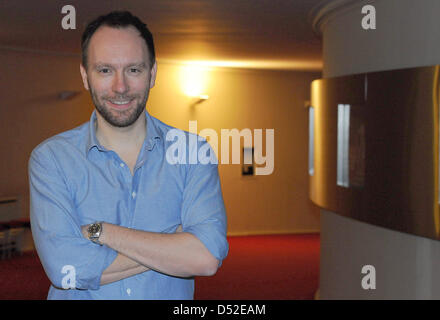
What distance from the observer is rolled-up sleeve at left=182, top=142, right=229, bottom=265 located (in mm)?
1670

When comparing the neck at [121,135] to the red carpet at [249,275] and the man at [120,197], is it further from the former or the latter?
the red carpet at [249,275]

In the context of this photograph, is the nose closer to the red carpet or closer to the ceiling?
the ceiling

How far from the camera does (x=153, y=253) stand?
Answer: 1.60 metres

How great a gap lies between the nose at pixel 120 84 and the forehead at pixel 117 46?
41mm

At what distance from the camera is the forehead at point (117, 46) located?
162 cm

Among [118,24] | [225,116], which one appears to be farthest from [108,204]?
[225,116]

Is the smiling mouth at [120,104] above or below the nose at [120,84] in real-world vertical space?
below

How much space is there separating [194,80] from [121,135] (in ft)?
24.7

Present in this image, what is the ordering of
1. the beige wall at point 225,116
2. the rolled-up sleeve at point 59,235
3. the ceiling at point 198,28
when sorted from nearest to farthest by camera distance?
1. the rolled-up sleeve at point 59,235
2. the ceiling at point 198,28
3. the beige wall at point 225,116

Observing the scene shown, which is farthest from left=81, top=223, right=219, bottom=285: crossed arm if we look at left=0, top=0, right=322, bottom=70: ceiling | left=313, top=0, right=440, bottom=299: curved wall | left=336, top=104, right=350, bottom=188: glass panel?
left=0, top=0, right=322, bottom=70: ceiling

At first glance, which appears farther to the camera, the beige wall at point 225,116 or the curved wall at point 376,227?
the beige wall at point 225,116

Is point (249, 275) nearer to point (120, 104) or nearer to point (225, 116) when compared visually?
point (225, 116)

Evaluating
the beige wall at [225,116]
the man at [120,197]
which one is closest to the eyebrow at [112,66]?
the man at [120,197]

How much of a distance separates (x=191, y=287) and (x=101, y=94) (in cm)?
68
